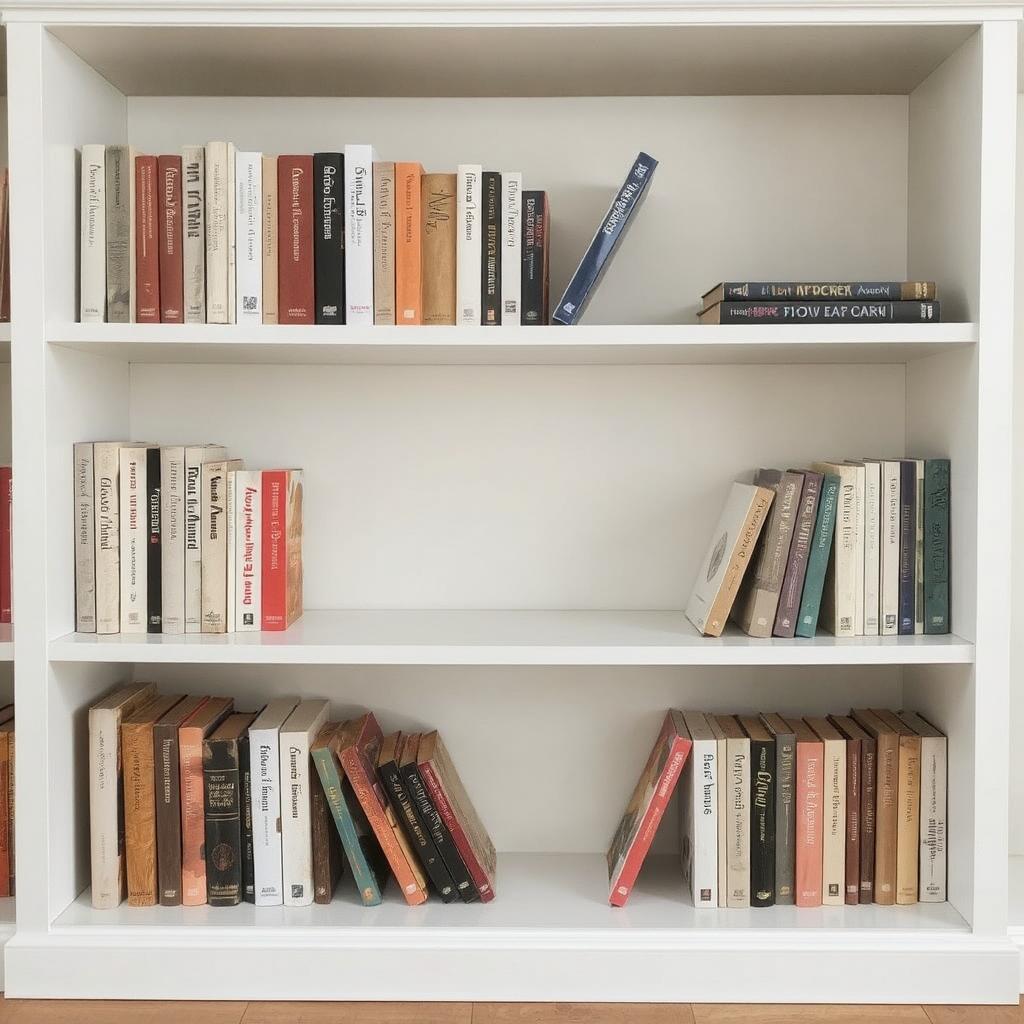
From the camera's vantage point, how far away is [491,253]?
5.02 ft

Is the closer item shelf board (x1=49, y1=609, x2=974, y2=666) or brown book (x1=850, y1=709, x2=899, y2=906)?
shelf board (x1=49, y1=609, x2=974, y2=666)

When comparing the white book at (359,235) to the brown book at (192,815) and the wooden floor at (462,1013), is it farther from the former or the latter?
the wooden floor at (462,1013)

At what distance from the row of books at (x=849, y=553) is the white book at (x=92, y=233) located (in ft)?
3.18

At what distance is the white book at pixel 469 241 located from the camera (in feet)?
4.99

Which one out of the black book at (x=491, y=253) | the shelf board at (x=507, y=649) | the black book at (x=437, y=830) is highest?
the black book at (x=491, y=253)

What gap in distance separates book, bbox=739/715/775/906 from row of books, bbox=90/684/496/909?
399 millimetres

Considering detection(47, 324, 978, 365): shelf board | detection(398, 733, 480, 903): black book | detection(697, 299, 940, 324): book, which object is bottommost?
detection(398, 733, 480, 903): black book

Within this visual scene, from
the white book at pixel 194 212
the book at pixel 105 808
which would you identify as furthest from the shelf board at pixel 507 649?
the white book at pixel 194 212

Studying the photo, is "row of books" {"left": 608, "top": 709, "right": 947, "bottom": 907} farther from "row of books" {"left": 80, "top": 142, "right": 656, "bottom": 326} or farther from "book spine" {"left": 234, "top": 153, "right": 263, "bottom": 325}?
"book spine" {"left": 234, "top": 153, "right": 263, "bottom": 325}

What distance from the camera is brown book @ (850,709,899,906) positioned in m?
1.58

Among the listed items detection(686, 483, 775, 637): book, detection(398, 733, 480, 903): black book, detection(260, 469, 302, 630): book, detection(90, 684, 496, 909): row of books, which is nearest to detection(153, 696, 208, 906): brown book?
detection(90, 684, 496, 909): row of books

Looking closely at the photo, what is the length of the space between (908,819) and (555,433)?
31.5 inches

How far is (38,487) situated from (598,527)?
0.86 m

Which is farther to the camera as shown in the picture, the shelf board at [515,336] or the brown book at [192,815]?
Result: the brown book at [192,815]
